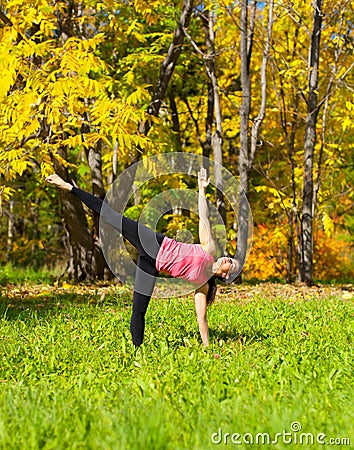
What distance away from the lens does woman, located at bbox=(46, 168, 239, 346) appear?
4715mm

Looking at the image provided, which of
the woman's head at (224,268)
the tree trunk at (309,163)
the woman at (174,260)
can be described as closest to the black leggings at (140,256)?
the woman at (174,260)

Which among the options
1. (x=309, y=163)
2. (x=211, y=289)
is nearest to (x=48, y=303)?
(x=211, y=289)

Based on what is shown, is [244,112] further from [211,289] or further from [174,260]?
[174,260]

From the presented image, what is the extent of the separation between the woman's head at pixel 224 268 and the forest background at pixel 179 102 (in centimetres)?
258

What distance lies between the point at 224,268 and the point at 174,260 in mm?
368

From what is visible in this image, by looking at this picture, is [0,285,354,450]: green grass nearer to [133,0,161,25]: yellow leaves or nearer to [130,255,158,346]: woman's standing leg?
[130,255,158,346]: woman's standing leg

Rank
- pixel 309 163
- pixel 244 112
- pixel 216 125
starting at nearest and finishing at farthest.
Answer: pixel 309 163
pixel 244 112
pixel 216 125

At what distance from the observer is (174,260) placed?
4719 mm

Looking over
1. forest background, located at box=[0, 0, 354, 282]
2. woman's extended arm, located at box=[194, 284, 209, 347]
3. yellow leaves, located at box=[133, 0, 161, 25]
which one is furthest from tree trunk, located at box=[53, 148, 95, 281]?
woman's extended arm, located at box=[194, 284, 209, 347]

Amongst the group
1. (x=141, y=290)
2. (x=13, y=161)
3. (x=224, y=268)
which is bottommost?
(x=141, y=290)

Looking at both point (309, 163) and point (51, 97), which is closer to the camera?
point (51, 97)

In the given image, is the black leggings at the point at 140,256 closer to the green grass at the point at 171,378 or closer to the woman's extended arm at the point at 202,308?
the green grass at the point at 171,378

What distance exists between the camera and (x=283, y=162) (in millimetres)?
12477

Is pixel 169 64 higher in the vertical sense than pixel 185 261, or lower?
higher
